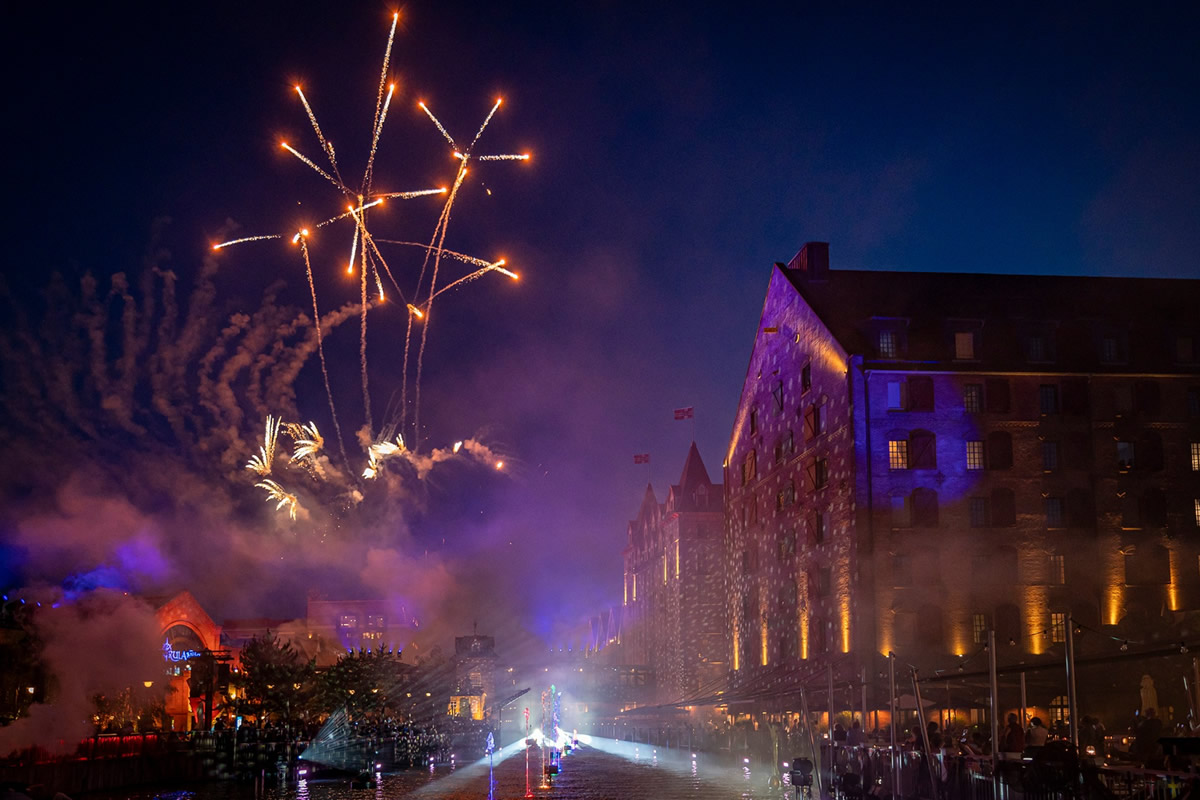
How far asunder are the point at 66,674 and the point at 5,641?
3.34 m

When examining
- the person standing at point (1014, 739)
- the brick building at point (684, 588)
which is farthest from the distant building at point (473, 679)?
the person standing at point (1014, 739)

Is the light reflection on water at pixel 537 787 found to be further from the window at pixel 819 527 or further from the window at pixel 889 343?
the window at pixel 889 343

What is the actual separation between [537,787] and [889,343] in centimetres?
2763

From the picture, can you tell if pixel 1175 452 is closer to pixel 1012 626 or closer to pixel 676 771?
pixel 1012 626

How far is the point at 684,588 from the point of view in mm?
99875

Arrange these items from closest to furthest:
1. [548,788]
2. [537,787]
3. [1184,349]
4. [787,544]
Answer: [548,788], [537,787], [1184,349], [787,544]

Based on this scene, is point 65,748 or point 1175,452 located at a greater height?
point 1175,452

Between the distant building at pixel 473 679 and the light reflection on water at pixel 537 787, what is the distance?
96.9 meters

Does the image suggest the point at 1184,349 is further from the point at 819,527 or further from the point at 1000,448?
the point at 819,527

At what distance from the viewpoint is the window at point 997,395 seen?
55969 mm

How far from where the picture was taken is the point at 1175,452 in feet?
183

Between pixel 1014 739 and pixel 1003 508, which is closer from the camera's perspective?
pixel 1014 739

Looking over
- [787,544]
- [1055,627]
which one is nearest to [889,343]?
[787,544]

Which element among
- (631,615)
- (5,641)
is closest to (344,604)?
(631,615)
